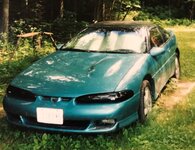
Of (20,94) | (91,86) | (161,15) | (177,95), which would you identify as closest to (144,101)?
(91,86)

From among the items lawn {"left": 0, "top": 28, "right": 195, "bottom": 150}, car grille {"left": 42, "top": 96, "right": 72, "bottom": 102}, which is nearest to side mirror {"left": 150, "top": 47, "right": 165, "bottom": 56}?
lawn {"left": 0, "top": 28, "right": 195, "bottom": 150}

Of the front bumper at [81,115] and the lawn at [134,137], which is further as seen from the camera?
the lawn at [134,137]

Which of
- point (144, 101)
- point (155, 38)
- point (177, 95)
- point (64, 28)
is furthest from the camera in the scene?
point (64, 28)

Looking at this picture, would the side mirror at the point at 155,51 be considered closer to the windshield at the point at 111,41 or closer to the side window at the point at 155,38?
the windshield at the point at 111,41

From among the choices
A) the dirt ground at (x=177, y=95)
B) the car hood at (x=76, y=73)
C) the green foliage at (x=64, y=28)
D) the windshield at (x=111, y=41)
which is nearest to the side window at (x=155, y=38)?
the windshield at (x=111, y=41)

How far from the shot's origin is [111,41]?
20.7ft

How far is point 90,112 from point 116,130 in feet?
1.38

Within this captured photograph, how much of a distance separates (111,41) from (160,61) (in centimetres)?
84

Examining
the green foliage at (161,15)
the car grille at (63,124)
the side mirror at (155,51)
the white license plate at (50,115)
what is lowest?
the green foliage at (161,15)

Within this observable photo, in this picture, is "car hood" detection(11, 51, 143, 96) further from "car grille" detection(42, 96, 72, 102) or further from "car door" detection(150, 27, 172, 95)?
"car door" detection(150, 27, 172, 95)

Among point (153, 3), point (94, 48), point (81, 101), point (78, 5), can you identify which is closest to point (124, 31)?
point (94, 48)

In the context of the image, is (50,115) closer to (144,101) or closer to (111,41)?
(144,101)

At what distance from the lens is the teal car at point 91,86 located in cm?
474

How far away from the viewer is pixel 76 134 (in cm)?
486
